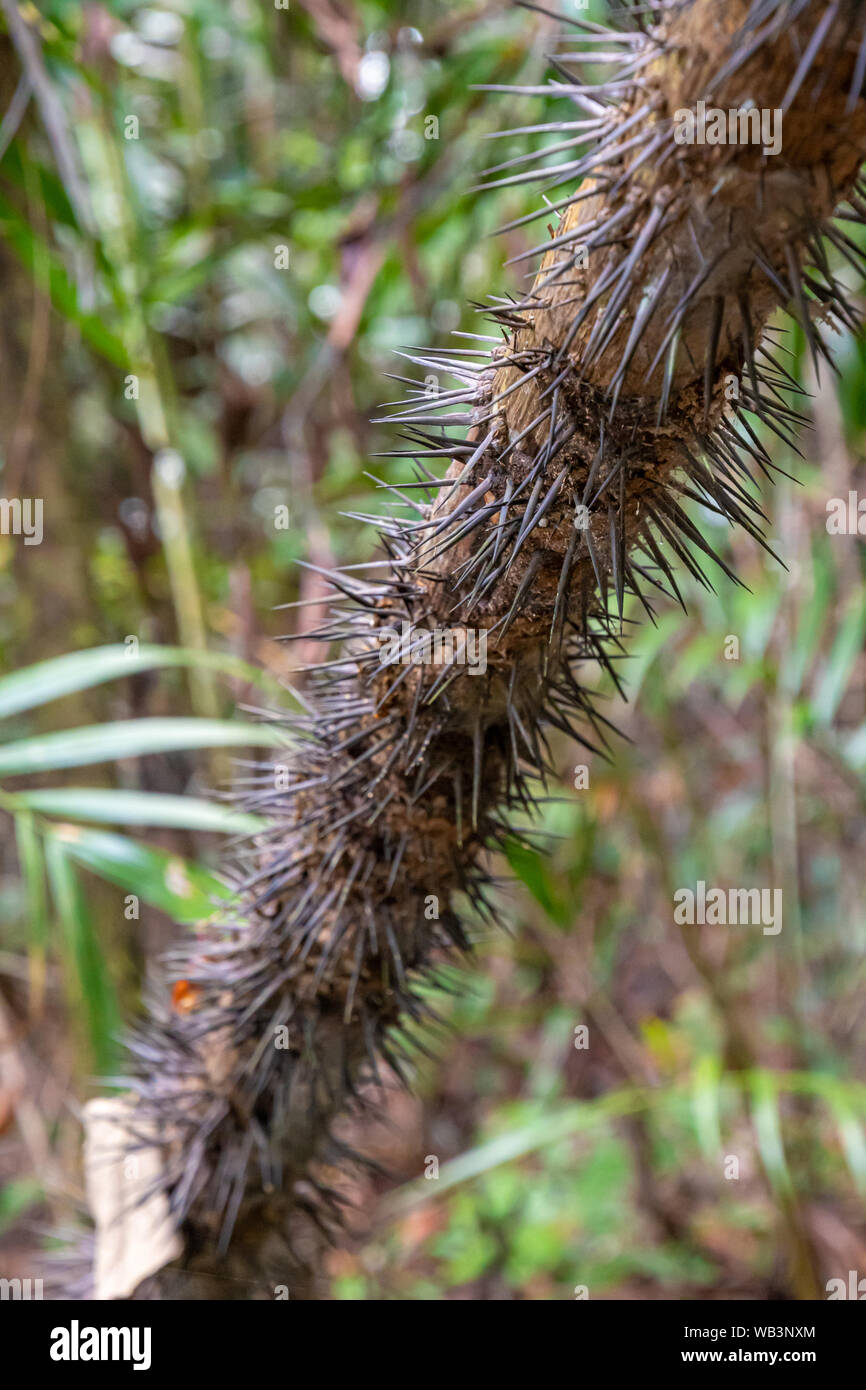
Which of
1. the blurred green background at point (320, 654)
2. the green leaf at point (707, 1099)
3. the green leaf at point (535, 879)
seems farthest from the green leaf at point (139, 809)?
the green leaf at point (707, 1099)

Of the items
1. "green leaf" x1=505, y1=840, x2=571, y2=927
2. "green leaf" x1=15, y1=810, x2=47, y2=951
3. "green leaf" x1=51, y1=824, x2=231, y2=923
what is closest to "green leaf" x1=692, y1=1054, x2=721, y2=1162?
"green leaf" x1=505, y1=840, x2=571, y2=927

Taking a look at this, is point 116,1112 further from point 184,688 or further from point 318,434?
point 318,434

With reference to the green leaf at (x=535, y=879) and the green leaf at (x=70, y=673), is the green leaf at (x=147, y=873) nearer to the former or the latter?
the green leaf at (x=70, y=673)

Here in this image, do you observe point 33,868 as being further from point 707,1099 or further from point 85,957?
point 707,1099

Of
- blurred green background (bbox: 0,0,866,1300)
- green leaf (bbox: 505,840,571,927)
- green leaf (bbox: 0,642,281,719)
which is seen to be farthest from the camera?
blurred green background (bbox: 0,0,866,1300)

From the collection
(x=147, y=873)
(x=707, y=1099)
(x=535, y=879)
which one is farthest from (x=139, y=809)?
(x=707, y=1099)

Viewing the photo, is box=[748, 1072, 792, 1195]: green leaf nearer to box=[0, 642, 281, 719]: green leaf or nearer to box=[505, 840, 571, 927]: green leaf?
box=[505, 840, 571, 927]: green leaf

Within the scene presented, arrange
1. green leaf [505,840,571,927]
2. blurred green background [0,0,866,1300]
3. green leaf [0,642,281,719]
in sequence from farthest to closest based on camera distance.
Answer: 1. blurred green background [0,0,866,1300]
2. green leaf [0,642,281,719]
3. green leaf [505,840,571,927]
